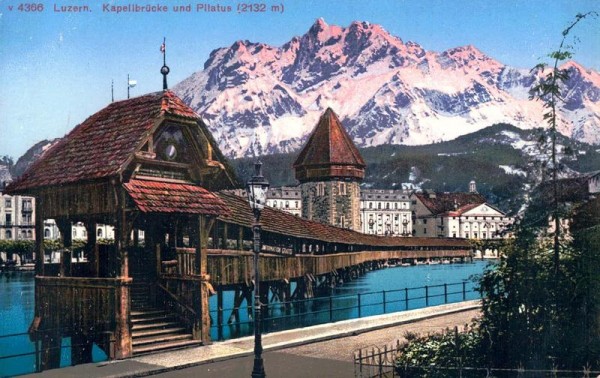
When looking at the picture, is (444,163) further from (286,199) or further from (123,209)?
(123,209)

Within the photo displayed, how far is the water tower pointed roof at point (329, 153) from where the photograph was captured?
6406 centimetres

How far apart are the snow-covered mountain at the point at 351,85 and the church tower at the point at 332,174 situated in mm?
16928

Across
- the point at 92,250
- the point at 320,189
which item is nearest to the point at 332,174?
the point at 320,189

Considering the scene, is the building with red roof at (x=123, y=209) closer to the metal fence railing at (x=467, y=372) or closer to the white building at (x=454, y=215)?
the metal fence railing at (x=467, y=372)

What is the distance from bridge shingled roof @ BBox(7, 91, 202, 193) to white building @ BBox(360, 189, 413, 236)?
9317 centimetres

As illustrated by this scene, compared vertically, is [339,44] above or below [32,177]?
above

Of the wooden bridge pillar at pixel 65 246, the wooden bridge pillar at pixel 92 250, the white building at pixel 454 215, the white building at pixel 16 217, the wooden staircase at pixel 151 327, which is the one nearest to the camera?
the wooden staircase at pixel 151 327

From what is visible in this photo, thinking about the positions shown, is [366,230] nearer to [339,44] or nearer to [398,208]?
[398,208]

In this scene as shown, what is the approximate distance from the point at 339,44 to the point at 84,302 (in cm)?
2505

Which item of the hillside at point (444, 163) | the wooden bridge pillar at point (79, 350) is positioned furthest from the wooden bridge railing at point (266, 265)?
the hillside at point (444, 163)

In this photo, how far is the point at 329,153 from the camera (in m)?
63.9

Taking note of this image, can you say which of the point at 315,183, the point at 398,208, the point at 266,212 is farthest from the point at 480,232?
the point at 266,212

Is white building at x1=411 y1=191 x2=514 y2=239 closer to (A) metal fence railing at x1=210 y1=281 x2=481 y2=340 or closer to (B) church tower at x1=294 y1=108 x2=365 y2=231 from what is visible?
(B) church tower at x1=294 y1=108 x2=365 y2=231

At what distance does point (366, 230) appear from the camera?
110750 millimetres
